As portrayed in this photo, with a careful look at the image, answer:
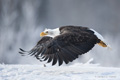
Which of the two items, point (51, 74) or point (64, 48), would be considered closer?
point (51, 74)

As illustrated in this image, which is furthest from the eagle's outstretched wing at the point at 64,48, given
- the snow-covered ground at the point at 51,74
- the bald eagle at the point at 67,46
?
the snow-covered ground at the point at 51,74

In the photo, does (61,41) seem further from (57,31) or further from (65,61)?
(57,31)

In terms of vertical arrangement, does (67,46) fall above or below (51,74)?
above

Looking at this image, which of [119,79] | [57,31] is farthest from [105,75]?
[57,31]

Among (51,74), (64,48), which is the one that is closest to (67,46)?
(64,48)

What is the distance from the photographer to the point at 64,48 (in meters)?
4.74

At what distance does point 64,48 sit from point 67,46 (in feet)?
0.31

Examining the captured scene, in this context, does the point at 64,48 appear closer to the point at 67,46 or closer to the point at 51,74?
the point at 67,46

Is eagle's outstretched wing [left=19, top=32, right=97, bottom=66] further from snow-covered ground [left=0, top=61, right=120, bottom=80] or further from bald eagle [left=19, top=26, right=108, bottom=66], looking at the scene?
snow-covered ground [left=0, top=61, right=120, bottom=80]

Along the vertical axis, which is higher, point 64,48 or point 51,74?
point 64,48

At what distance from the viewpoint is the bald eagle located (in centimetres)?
459

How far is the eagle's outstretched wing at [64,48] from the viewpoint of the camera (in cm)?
458

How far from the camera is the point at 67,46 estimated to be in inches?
189

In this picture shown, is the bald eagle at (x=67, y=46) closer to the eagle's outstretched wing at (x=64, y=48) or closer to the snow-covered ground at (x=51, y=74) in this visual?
the eagle's outstretched wing at (x=64, y=48)
